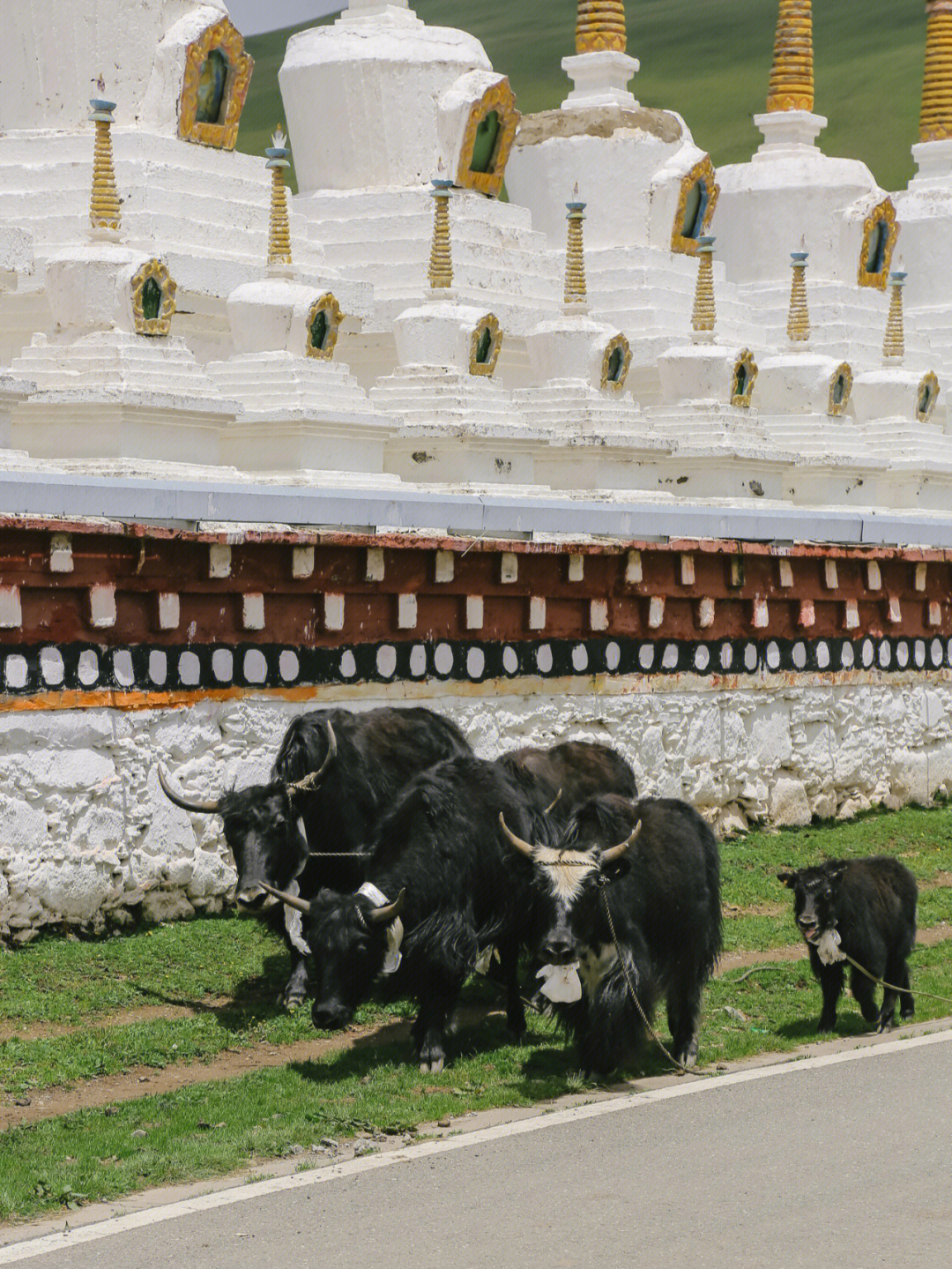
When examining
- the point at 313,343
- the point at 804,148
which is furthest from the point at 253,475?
the point at 804,148

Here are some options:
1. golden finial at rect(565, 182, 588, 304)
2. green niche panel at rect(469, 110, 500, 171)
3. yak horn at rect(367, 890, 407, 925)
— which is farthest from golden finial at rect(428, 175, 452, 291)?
yak horn at rect(367, 890, 407, 925)

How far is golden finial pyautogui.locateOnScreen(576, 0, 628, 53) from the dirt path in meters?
17.7

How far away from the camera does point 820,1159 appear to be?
6.73 metres

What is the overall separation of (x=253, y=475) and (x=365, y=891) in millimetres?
9054

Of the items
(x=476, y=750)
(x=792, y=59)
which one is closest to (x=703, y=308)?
(x=792, y=59)

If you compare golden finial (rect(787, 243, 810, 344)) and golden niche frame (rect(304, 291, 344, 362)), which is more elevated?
golden finial (rect(787, 243, 810, 344))

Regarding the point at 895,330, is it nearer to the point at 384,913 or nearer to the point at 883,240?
the point at 883,240

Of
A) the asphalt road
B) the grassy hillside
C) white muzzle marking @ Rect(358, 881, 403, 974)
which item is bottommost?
the asphalt road

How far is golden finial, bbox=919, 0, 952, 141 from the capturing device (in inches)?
1179

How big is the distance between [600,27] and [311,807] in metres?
17.8

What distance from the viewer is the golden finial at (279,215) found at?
674 inches

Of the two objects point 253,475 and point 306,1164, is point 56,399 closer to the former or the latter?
point 253,475

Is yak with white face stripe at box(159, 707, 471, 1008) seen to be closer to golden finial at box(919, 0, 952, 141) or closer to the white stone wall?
the white stone wall

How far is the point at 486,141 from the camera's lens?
2162cm
